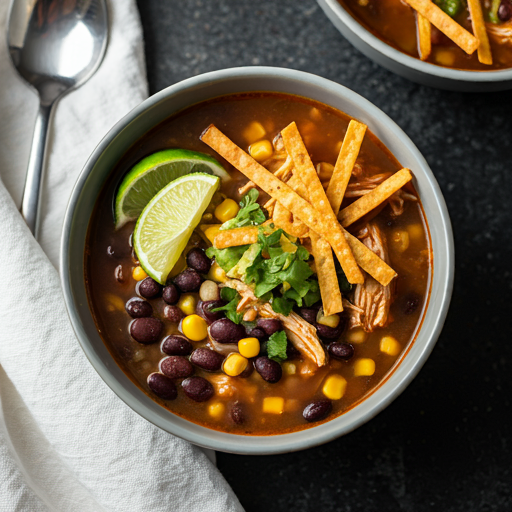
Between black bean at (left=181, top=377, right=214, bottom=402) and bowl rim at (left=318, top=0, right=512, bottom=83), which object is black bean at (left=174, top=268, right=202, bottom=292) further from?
bowl rim at (left=318, top=0, right=512, bottom=83)

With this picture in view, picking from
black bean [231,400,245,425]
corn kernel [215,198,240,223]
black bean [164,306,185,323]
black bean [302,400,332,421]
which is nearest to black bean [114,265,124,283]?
black bean [164,306,185,323]

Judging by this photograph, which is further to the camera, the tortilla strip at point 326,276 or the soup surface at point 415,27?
the soup surface at point 415,27

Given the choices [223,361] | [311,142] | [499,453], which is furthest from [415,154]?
[499,453]

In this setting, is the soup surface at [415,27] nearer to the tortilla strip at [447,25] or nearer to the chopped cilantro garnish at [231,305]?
the tortilla strip at [447,25]

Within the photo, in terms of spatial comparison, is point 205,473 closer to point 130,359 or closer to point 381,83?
point 130,359

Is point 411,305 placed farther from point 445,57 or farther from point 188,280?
point 445,57

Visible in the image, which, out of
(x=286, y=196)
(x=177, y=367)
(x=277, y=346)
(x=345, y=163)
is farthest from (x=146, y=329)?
(x=345, y=163)

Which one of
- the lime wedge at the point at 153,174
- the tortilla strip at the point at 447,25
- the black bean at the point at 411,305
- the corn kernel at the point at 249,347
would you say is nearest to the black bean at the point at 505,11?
the tortilla strip at the point at 447,25
